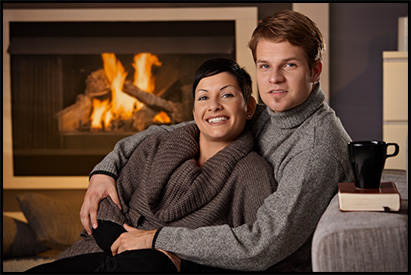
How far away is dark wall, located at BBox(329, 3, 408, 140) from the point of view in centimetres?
367

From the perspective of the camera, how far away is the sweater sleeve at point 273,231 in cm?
140

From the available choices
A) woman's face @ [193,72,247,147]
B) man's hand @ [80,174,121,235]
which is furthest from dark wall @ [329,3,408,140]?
man's hand @ [80,174,121,235]

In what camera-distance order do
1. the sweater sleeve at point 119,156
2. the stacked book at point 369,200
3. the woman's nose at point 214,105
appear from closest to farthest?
the stacked book at point 369,200 → the woman's nose at point 214,105 → the sweater sleeve at point 119,156

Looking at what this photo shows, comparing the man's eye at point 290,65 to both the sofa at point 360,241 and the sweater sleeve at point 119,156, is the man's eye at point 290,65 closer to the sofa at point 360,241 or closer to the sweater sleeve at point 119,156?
the sofa at point 360,241

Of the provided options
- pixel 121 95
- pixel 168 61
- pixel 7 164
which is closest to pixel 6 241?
pixel 7 164

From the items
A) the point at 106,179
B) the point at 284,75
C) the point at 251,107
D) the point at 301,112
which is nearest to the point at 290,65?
the point at 284,75

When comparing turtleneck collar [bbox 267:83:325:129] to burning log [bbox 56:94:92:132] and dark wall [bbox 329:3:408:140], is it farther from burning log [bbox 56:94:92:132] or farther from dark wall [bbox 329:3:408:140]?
burning log [bbox 56:94:92:132]

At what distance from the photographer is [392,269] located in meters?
1.21

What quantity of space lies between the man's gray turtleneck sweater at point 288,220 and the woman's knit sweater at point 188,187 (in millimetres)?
100

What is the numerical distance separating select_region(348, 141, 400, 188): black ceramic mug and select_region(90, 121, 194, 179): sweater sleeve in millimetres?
814

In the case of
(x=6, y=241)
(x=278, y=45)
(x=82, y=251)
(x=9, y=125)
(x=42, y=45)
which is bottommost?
(x=6, y=241)

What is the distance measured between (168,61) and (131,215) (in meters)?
2.09

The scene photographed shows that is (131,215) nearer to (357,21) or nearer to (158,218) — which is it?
(158,218)

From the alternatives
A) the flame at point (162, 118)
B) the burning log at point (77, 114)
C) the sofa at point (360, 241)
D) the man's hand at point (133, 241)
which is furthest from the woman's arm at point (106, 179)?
the burning log at point (77, 114)
